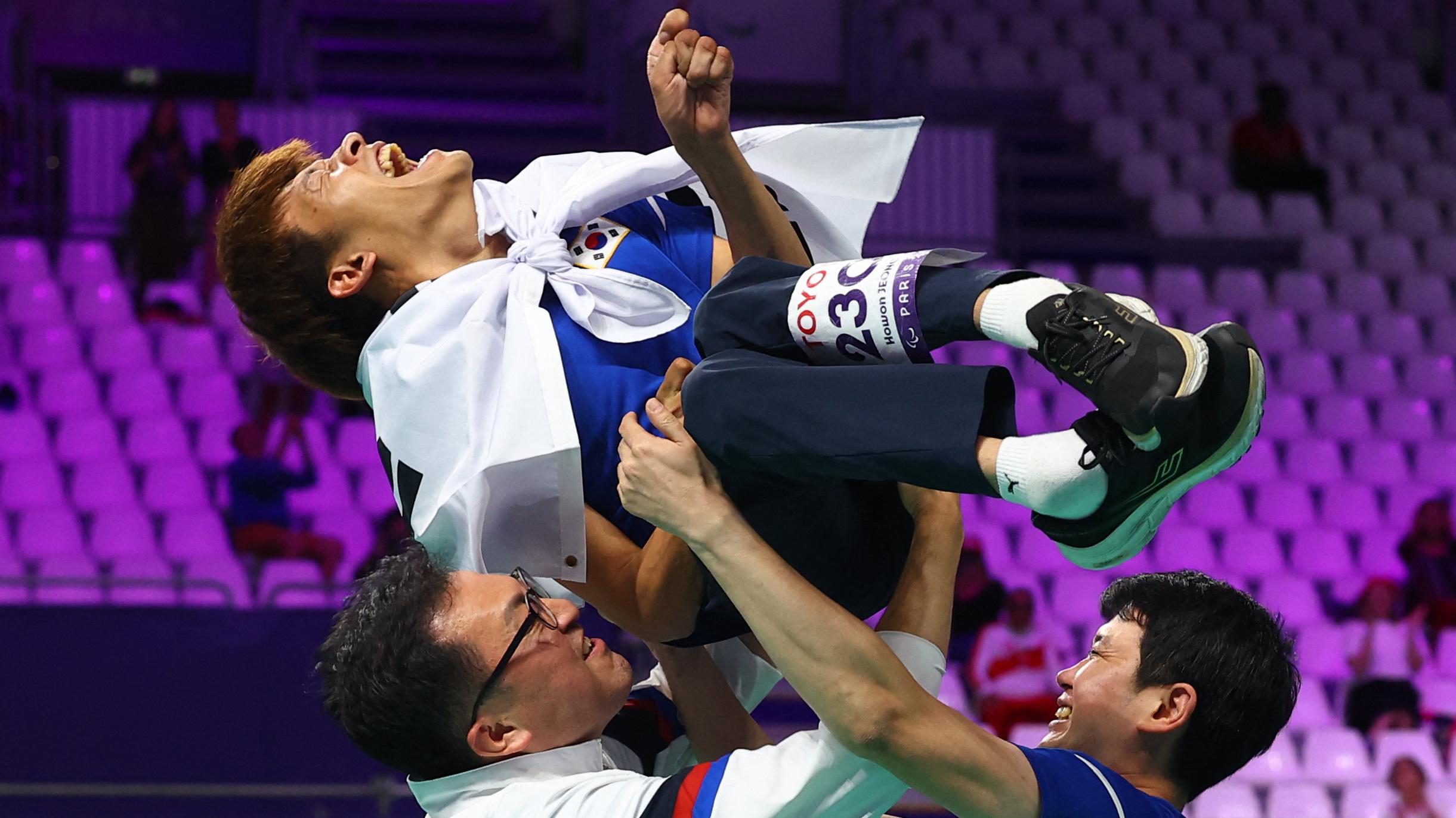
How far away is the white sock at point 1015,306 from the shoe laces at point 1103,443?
11 centimetres

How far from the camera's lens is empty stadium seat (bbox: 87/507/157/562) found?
6.38 m

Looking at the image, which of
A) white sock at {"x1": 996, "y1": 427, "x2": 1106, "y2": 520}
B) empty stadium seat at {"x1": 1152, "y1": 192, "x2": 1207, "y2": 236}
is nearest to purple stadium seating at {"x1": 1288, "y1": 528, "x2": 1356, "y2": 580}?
empty stadium seat at {"x1": 1152, "y1": 192, "x2": 1207, "y2": 236}

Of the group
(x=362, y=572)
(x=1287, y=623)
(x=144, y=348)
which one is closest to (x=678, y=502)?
(x=362, y=572)

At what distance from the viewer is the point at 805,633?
6.75 ft

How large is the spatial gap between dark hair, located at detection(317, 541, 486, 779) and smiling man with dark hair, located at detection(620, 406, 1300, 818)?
413 mm

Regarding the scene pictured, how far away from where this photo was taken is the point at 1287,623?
6.97 m

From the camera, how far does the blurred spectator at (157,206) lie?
8.12 metres

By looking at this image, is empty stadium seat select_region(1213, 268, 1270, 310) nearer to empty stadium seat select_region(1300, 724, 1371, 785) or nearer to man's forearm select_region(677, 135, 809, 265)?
empty stadium seat select_region(1300, 724, 1371, 785)

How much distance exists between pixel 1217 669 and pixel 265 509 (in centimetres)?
470

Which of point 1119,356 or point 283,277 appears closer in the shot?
point 1119,356

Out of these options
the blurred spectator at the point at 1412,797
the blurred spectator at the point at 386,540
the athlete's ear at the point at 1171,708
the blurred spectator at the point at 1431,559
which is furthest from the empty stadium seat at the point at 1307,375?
the athlete's ear at the point at 1171,708

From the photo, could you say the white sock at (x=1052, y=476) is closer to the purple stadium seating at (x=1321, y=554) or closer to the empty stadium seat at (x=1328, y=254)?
the purple stadium seating at (x=1321, y=554)

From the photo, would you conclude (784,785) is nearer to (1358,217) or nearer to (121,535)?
(121,535)

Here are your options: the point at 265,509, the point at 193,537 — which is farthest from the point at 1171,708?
the point at 193,537
